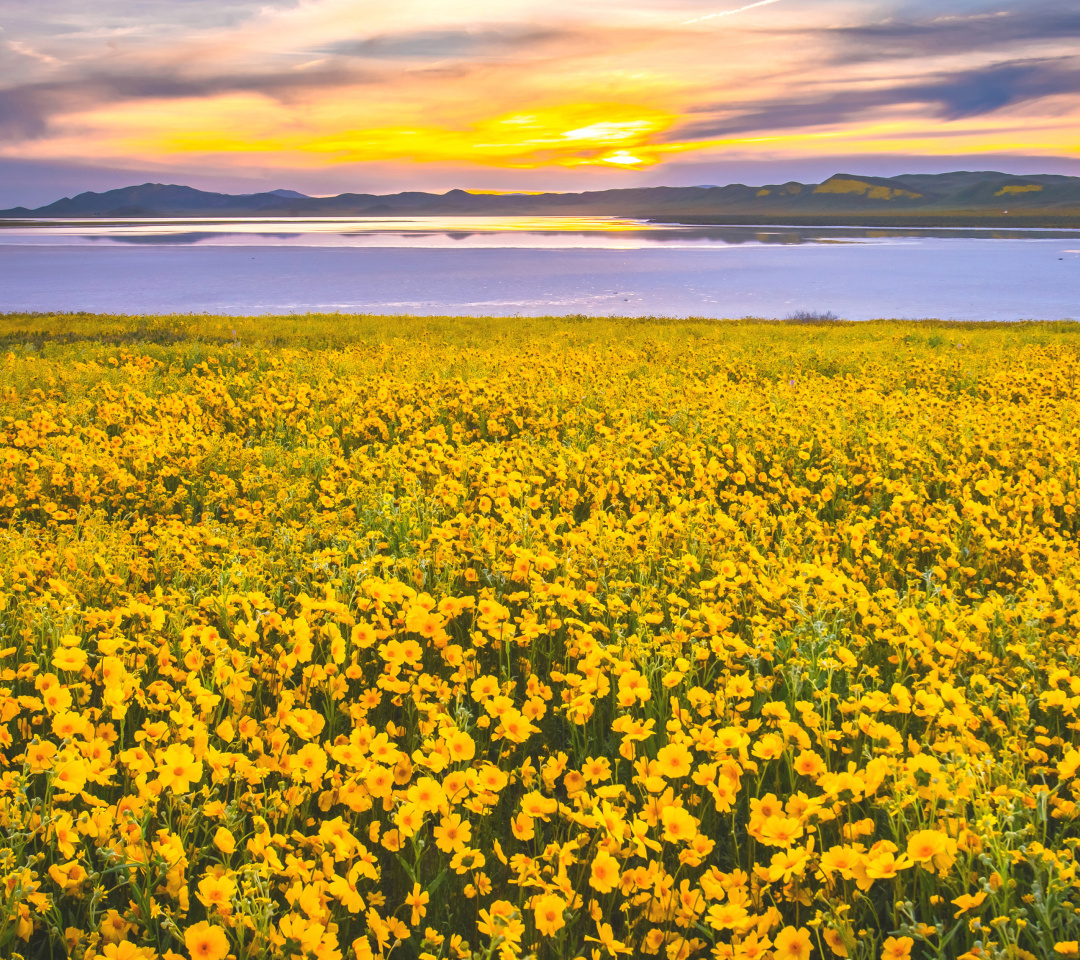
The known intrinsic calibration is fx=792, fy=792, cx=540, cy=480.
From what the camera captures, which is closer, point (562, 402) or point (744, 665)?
point (744, 665)

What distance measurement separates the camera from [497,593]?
15.2 feet

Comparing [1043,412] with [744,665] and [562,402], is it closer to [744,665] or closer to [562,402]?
[562,402]

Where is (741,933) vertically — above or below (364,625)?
below

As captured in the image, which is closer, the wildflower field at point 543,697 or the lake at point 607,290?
the wildflower field at point 543,697

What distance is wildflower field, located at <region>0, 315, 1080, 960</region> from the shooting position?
7.88 ft

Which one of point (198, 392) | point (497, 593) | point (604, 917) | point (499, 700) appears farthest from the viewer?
point (198, 392)

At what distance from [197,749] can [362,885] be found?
2.45 ft

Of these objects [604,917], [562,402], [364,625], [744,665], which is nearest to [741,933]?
[604,917]

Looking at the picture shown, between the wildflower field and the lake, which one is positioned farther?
the lake

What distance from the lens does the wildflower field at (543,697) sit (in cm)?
240

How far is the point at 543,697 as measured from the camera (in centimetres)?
367

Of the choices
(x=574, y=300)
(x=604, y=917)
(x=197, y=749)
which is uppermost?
(x=574, y=300)

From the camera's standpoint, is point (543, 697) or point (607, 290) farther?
point (607, 290)

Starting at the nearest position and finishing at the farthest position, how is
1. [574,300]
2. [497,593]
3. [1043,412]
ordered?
[497,593], [1043,412], [574,300]
